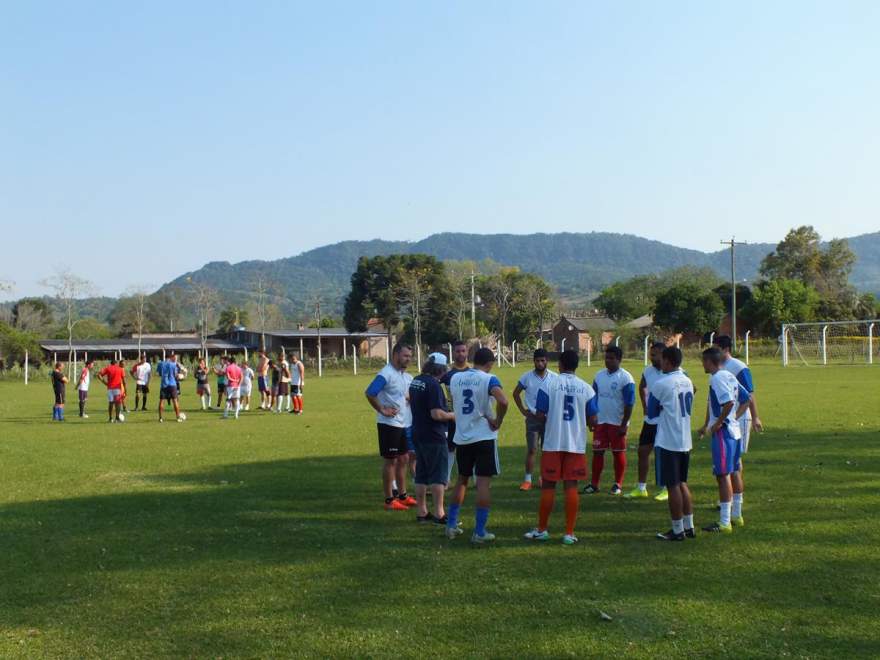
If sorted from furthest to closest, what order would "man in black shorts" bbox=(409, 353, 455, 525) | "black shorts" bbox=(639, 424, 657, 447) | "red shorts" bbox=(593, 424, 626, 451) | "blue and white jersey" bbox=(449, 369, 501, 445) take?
"red shorts" bbox=(593, 424, 626, 451)
"black shorts" bbox=(639, 424, 657, 447)
"man in black shorts" bbox=(409, 353, 455, 525)
"blue and white jersey" bbox=(449, 369, 501, 445)

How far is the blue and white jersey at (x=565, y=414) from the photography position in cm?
839

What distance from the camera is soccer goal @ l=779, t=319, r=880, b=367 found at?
51969mm

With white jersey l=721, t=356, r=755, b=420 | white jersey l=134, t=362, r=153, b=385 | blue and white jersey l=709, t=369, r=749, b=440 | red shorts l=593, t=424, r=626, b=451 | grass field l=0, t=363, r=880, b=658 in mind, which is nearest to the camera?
grass field l=0, t=363, r=880, b=658

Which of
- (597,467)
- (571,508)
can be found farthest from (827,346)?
(571,508)

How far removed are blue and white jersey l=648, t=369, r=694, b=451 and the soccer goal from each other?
1821 inches

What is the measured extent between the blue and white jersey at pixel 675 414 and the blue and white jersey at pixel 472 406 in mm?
1668

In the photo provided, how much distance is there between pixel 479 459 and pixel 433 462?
814mm

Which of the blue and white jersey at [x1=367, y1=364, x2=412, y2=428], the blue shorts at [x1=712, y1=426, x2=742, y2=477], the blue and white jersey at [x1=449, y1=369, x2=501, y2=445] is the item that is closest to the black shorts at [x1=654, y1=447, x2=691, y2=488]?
the blue shorts at [x1=712, y1=426, x2=742, y2=477]

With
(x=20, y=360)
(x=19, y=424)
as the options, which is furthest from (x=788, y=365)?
(x=20, y=360)

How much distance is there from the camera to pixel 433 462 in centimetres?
934

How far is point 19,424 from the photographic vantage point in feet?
76.9

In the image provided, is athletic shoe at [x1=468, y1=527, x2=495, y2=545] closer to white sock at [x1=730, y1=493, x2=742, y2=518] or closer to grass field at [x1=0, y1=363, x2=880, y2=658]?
grass field at [x1=0, y1=363, x2=880, y2=658]

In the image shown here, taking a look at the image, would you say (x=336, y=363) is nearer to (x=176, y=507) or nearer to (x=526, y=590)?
(x=176, y=507)

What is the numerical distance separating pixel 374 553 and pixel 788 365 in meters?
48.7
